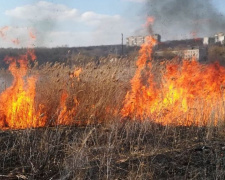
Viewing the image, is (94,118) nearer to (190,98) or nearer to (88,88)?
(88,88)

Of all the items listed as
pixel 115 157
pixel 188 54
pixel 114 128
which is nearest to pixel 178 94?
pixel 114 128

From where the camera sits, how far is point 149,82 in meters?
8.66

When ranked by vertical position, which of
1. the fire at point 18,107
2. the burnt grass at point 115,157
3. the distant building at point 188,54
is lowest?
the burnt grass at point 115,157

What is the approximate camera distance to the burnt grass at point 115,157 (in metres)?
3.84

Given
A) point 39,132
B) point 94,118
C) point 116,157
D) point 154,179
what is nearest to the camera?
point 154,179

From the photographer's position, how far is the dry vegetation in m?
3.93

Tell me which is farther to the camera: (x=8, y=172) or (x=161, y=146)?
(x=161, y=146)

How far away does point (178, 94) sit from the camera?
797 centimetres

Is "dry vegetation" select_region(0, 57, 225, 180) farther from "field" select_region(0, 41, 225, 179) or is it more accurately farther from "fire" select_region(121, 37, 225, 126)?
"fire" select_region(121, 37, 225, 126)

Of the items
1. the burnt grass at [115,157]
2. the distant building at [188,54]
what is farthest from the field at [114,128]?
the distant building at [188,54]

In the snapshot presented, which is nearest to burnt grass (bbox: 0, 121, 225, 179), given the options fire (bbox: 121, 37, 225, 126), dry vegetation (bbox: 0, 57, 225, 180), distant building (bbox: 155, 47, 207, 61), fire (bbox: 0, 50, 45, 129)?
dry vegetation (bbox: 0, 57, 225, 180)

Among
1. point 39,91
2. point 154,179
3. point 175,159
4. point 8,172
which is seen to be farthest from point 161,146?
point 39,91

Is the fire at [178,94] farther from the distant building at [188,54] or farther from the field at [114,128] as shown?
the distant building at [188,54]

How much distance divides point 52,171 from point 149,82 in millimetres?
5166
